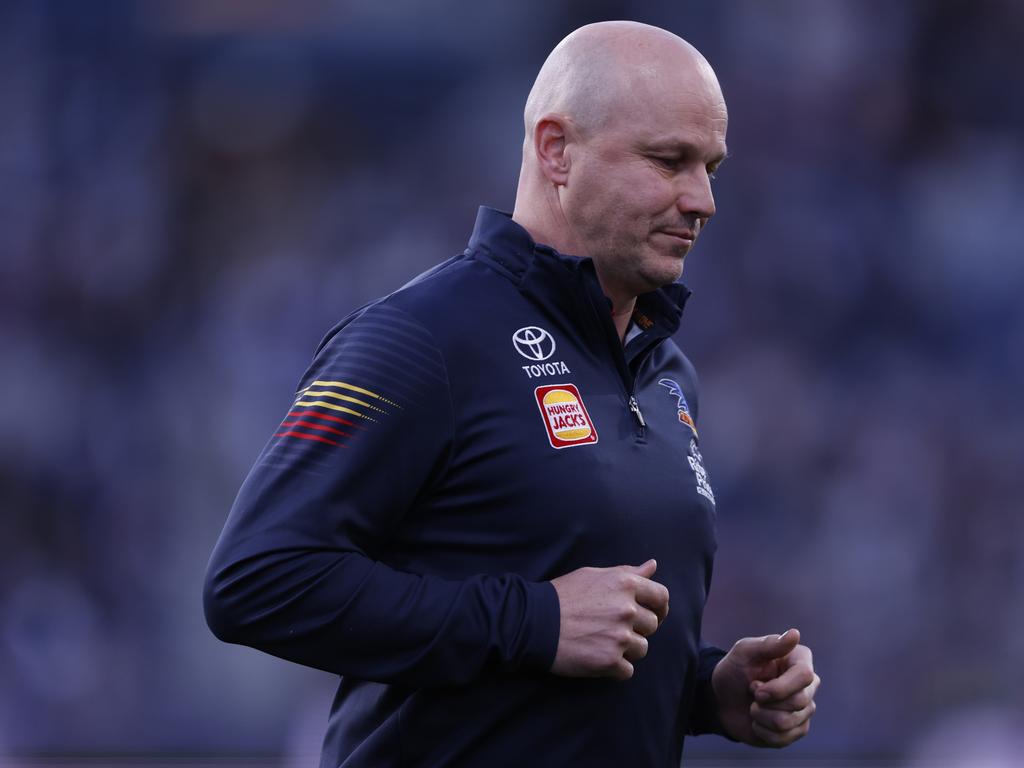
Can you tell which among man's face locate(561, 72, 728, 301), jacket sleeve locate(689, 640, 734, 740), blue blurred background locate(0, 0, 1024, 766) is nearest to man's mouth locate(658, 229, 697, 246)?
man's face locate(561, 72, 728, 301)

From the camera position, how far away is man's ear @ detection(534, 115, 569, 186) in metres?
1.95

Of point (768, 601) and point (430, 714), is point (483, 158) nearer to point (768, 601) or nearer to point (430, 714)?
Answer: point (768, 601)

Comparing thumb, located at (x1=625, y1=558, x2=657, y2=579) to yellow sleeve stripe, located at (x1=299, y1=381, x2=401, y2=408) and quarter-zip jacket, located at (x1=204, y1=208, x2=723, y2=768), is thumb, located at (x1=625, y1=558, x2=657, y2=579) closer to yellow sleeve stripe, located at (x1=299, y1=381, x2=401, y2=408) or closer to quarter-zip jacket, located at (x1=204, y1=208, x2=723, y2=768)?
quarter-zip jacket, located at (x1=204, y1=208, x2=723, y2=768)

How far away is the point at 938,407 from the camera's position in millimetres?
4527

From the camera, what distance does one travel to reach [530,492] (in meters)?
1.71

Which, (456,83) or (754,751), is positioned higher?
(456,83)

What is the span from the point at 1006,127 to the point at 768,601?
192cm

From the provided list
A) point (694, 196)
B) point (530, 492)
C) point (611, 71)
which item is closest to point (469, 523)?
point (530, 492)

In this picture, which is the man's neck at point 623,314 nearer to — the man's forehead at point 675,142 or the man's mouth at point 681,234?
the man's mouth at point 681,234

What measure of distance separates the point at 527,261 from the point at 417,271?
2663mm

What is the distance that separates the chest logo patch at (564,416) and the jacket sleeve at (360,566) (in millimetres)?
141

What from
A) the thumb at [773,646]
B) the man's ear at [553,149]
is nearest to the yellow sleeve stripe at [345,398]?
the man's ear at [553,149]

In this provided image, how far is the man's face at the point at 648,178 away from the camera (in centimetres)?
188

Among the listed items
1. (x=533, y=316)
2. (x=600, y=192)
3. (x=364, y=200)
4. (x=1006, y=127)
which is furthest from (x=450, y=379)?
(x=1006, y=127)
